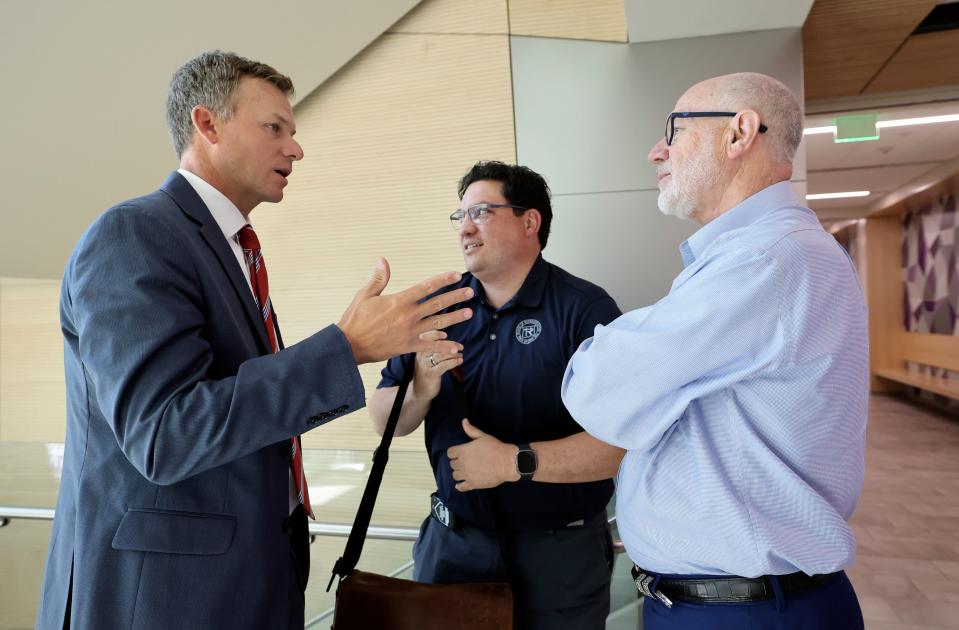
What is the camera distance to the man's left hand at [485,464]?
4.99 feet

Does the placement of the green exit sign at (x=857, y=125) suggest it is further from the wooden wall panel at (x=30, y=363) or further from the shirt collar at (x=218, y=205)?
the wooden wall panel at (x=30, y=363)

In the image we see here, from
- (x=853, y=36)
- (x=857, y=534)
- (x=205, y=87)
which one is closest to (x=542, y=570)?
(x=205, y=87)

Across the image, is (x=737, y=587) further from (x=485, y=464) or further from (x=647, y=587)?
(x=485, y=464)

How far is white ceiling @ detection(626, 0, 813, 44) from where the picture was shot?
332 cm

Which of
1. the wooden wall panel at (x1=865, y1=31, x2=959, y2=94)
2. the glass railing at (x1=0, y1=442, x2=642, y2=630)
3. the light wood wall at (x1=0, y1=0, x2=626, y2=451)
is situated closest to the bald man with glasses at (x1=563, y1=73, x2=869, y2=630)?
the glass railing at (x1=0, y1=442, x2=642, y2=630)

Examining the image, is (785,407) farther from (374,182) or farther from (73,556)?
(374,182)

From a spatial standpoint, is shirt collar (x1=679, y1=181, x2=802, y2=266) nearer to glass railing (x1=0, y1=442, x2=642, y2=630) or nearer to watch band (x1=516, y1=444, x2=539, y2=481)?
watch band (x1=516, y1=444, x2=539, y2=481)

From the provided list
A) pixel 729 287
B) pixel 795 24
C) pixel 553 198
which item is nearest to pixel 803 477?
pixel 729 287

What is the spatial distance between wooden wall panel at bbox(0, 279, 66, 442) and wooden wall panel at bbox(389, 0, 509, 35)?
141 inches

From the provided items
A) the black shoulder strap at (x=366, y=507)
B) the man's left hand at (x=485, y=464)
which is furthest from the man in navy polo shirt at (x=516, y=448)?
the black shoulder strap at (x=366, y=507)

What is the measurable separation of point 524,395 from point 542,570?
0.44 m

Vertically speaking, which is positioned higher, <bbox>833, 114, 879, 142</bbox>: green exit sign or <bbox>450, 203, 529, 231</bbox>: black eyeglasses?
<bbox>833, 114, 879, 142</bbox>: green exit sign

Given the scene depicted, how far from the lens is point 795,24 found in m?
3.53

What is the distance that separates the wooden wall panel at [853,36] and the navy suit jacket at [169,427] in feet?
12.3
